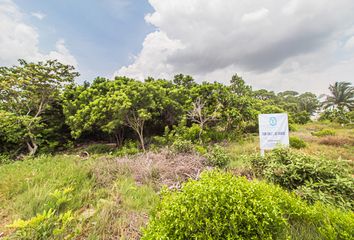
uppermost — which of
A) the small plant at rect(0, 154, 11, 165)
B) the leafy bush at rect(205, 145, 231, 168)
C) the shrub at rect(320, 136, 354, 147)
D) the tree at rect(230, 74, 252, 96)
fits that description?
the tree at rect(230, 74, 252, 96)

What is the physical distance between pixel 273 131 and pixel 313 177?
2.46 metres

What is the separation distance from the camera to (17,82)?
7.45 meters

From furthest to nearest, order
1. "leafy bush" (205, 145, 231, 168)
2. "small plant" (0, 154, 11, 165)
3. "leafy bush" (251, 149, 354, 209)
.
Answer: "small plant" (0, 154, 11, 165) → "leafy bush" (205, 145, 231, 168) → "leafy bush" (251, 149, 354, 209)

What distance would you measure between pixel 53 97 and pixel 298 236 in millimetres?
11100

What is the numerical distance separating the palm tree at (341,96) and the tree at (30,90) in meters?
32.5

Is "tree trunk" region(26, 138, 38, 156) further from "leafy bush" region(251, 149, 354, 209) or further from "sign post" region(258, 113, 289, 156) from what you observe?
"sign post" region(258, 113, 289, 156)

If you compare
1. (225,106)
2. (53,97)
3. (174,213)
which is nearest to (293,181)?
(174,213)

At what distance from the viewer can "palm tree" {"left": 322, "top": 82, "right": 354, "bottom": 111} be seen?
2220 centimetres

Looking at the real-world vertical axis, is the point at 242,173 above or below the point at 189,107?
below

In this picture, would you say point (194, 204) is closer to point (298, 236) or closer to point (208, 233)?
point (208, 233)

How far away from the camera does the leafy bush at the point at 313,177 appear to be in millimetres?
2436

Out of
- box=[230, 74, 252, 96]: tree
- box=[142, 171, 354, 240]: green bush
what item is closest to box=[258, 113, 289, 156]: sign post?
box=[142, 171, 354, 240]: green bush

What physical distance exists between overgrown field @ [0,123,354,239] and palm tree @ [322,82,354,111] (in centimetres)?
2838

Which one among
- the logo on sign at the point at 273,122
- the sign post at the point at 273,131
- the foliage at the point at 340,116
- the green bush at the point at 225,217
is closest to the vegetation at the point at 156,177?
the green bush at the point at 225,217
